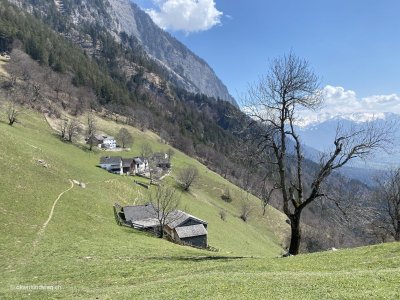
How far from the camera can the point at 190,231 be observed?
75.9 meters

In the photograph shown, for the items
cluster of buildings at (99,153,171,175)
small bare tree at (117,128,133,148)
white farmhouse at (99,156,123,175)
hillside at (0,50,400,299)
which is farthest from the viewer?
small bare tree at (117,128,133,148)

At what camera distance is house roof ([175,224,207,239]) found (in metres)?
75.1

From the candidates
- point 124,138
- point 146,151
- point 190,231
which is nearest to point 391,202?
point 190,231

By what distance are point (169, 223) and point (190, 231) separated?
5.34 metres

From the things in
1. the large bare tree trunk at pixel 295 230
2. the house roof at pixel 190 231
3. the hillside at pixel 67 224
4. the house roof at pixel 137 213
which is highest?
the large bare tree trunk at pixel 295 230

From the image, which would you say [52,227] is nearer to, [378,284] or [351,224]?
[351,224]

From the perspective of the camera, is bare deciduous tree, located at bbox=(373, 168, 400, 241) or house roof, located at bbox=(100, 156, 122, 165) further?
house roof, located at bbox=(100, 156, 122, 165)

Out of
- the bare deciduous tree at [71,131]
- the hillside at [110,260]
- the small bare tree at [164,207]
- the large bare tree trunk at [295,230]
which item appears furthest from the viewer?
the bare deciduous tree at [71,131]

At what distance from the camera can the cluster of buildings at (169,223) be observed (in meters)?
68.5

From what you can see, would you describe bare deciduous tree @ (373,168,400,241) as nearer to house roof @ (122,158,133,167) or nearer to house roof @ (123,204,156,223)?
house roof @ (123,204,156,223)

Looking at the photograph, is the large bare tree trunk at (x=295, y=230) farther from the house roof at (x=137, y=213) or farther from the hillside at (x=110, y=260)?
the house roof at (x=137, y=213)

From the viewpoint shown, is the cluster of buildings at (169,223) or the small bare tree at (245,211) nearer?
the cluster of buildings at (169,223)

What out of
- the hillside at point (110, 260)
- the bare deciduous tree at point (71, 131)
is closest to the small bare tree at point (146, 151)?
the bare deciduous tree at point (71, 131)

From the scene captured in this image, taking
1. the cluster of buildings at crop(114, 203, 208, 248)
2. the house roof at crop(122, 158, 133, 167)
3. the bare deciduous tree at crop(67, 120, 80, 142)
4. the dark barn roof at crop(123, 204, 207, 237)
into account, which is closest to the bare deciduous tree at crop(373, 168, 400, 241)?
the cluster of buildings at crop(114, 203, 208, 248)
